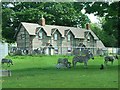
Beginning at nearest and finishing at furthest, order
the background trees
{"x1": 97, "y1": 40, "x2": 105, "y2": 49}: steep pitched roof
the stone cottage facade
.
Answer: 1. the background trees
2. the stone cottage facade
3. {"x1": 97, "y1": 40, "x2": 105, "y2": 49}: steep pitched roof

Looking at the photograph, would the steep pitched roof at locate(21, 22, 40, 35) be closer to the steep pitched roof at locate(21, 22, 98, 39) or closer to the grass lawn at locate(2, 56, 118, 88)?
the steep pitched roof at locate(21, 22, 98, 39)

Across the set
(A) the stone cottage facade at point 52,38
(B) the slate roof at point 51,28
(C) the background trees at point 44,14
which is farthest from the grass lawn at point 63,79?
(B) the slate roof at point 51,28

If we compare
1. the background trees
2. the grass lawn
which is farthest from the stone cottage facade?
the grass lawn

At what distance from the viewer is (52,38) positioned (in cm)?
3209

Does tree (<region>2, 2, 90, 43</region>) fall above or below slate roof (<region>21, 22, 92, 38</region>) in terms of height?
above

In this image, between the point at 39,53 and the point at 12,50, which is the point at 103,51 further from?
the point at 12,50

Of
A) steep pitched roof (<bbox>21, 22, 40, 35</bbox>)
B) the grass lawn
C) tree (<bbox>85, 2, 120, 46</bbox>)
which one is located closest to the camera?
the grass lawn

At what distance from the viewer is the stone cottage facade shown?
28641mm

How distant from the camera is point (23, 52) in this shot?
2742 centimetres

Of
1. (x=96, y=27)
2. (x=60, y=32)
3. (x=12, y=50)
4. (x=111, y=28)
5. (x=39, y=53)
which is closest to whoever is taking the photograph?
(x=111, y=28)

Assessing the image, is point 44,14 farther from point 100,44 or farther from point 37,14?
point 100,44

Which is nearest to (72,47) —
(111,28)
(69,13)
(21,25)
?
(69,13)

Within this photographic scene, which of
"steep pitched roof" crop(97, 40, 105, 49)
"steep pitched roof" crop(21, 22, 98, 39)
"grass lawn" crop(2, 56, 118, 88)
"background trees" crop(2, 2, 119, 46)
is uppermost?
"background trees" crop(2, 2, 119, 46)

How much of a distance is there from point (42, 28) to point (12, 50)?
3.22 meters
